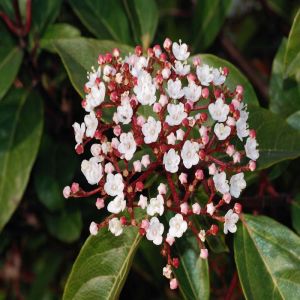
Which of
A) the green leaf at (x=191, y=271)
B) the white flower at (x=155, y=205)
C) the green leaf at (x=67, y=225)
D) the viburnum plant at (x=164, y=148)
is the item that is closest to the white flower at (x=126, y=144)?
the viburnum plant at (x=164, y=148)

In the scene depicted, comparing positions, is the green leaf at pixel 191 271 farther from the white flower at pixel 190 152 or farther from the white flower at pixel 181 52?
the white flower at pixel 181 52

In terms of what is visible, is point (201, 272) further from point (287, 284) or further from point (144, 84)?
point (144, 84)

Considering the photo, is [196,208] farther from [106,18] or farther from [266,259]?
[106,18]

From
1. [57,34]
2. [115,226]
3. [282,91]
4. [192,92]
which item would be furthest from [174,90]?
[57,34]

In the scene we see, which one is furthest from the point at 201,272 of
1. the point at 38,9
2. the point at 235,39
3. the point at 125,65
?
the point at 235,39

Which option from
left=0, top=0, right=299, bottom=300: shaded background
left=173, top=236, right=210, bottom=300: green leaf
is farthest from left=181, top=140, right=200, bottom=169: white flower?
left=0, top=0, right=299, bottom=300: shaded background

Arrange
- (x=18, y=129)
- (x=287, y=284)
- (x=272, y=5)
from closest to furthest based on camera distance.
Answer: (x=287, y=284) → (x=18, y=129) → (x=272, y=5)

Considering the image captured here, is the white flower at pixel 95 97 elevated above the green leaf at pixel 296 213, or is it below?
above
